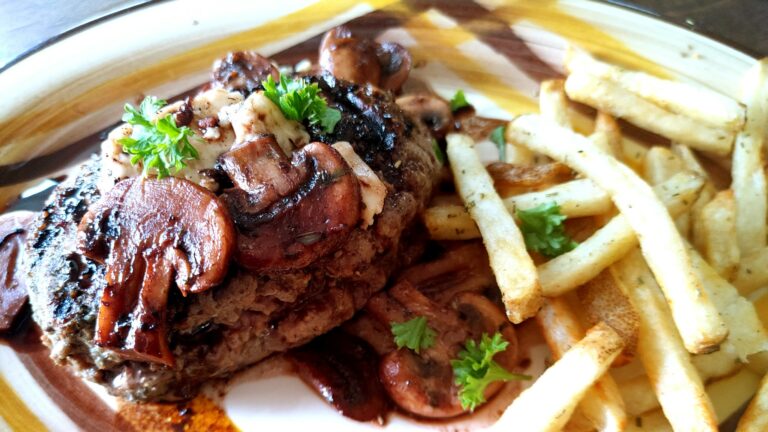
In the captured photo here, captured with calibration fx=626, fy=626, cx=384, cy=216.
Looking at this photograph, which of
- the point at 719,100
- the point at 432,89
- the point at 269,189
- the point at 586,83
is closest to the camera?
the point at 269,189

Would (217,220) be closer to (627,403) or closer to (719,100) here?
(627,403)

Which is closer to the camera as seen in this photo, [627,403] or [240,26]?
[627,403]

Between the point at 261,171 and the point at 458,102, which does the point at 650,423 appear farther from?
the point at 458,102

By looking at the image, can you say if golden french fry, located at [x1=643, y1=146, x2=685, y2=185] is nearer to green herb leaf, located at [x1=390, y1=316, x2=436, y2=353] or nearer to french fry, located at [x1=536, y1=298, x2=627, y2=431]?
french fry, located at [x1=536, y1=298, x2=627, y2=431]

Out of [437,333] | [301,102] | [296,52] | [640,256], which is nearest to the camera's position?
[301,102]

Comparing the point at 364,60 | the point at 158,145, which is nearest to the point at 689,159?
the point at 364,60

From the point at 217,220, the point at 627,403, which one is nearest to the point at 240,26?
the point at 217,220

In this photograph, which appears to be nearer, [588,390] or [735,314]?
[588,390]
